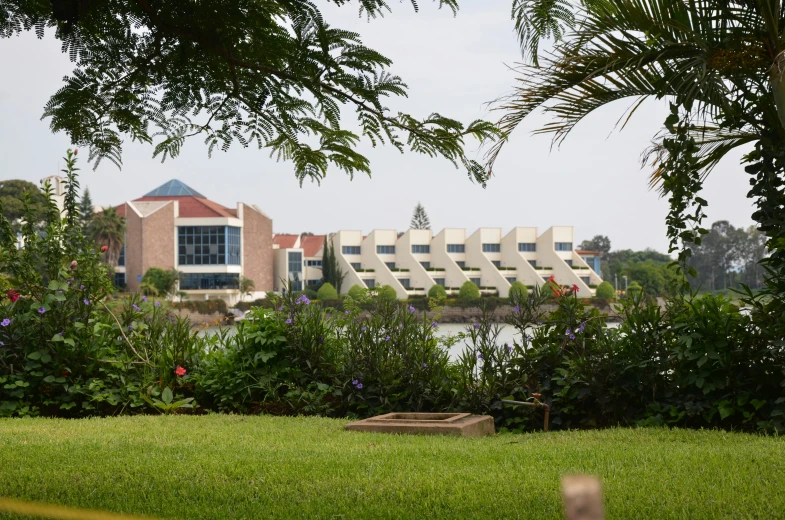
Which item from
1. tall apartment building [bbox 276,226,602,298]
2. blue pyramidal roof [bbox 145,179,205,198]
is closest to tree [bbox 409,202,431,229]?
tall apartment building [bbox 276,226,602,298]

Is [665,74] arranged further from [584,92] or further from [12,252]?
[12,252]

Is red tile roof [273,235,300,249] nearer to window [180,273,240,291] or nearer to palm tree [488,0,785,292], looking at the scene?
window [180,273,240,291]

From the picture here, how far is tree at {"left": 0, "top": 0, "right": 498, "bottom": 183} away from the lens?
11.4 feet

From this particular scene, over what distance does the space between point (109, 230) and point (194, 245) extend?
777cm

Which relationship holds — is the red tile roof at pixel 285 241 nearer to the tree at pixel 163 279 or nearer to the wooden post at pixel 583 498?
the tree at pixel 163 279

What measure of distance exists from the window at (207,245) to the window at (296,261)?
8189 millimetres

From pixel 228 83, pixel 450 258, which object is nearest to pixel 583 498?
pixel 228 83

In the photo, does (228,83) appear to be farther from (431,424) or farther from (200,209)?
(200,209)

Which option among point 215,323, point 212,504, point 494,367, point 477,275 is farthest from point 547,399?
point 477,275

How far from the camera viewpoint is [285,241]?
78938 millimetres

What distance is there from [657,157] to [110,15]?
478 centimetres

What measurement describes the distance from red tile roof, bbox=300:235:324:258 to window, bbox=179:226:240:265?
1413 cm

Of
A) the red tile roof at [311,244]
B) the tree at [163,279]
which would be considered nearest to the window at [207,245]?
the tree at [163,279]

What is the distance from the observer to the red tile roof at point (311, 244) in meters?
81.6
